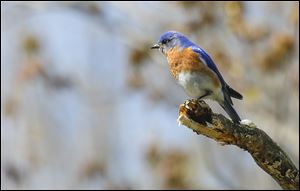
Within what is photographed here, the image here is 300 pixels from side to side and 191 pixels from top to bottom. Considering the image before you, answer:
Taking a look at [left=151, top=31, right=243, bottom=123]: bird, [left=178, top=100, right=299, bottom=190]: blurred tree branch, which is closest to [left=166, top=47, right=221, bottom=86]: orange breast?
[left=151, top=31, right=243, bottom=123]: bird

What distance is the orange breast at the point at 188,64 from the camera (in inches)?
160

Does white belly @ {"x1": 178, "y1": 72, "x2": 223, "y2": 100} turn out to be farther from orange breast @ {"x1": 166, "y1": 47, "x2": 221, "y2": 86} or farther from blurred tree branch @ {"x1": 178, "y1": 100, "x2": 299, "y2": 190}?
blurred tree branch @ {"x1": 178, "y1": 100, "x2": 299, "y2": 190}

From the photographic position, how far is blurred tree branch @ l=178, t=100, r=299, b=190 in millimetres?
3633

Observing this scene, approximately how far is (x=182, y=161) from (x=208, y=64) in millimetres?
3527

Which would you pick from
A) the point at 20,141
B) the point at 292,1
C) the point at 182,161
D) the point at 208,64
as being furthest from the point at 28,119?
the point at 208,64

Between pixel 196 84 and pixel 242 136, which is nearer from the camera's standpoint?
pixel 242 136

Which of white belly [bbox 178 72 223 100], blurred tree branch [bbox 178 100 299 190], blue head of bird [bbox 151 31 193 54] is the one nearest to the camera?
blurred tree branch [bbox 178 100 299 190]

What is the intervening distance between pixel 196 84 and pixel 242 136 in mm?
442

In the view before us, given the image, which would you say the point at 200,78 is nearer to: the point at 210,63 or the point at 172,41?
the point at 210,63

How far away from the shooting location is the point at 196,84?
13.2 feet

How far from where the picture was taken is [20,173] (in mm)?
7469

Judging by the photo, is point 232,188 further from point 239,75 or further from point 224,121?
point 224,121

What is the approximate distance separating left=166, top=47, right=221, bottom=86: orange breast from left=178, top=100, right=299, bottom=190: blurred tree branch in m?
0.37

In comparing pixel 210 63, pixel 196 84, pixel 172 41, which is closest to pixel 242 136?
pixel 196 84
